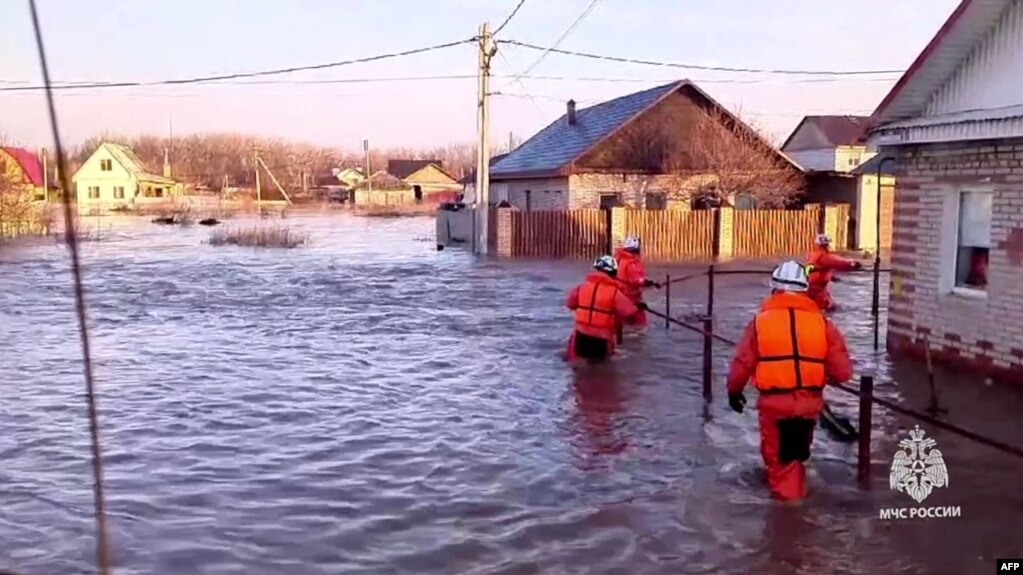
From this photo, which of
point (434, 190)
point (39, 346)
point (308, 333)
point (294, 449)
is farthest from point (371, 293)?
point (434, 190)

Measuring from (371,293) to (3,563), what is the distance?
15152mm

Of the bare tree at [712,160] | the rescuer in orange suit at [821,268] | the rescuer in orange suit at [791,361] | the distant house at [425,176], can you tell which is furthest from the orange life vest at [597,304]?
the distant house at [425,176]

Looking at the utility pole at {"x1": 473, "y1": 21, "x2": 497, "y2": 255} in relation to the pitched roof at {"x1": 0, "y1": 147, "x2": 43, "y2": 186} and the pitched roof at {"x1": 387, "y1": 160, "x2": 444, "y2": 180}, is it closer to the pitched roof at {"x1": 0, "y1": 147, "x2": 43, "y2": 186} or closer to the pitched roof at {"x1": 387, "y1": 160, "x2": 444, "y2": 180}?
the pitched roof at {"x1": 0, "y1": 147, "x2": 43, "y2": 186}

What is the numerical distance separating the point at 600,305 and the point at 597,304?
4 centimetres

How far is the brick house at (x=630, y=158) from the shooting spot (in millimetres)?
33406

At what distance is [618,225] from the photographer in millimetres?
30797

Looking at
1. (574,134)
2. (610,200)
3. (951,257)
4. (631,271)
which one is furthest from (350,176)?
(951,257)

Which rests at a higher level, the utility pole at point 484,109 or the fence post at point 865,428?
the utility pole at point 484,109

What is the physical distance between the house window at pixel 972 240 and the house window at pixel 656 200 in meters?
23.5

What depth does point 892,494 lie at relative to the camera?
6863mm

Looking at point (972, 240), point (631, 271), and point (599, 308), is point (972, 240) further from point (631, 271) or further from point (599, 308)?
point (631, 271)

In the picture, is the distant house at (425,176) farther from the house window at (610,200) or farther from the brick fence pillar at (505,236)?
the brick fence pillar at (505,236)

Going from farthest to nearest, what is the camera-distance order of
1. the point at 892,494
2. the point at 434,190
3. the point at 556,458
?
1. the point at 434,190
2. the point at 556,458
3. the point at 892,494

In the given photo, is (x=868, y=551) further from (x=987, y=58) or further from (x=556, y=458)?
(x=987, y=58)
